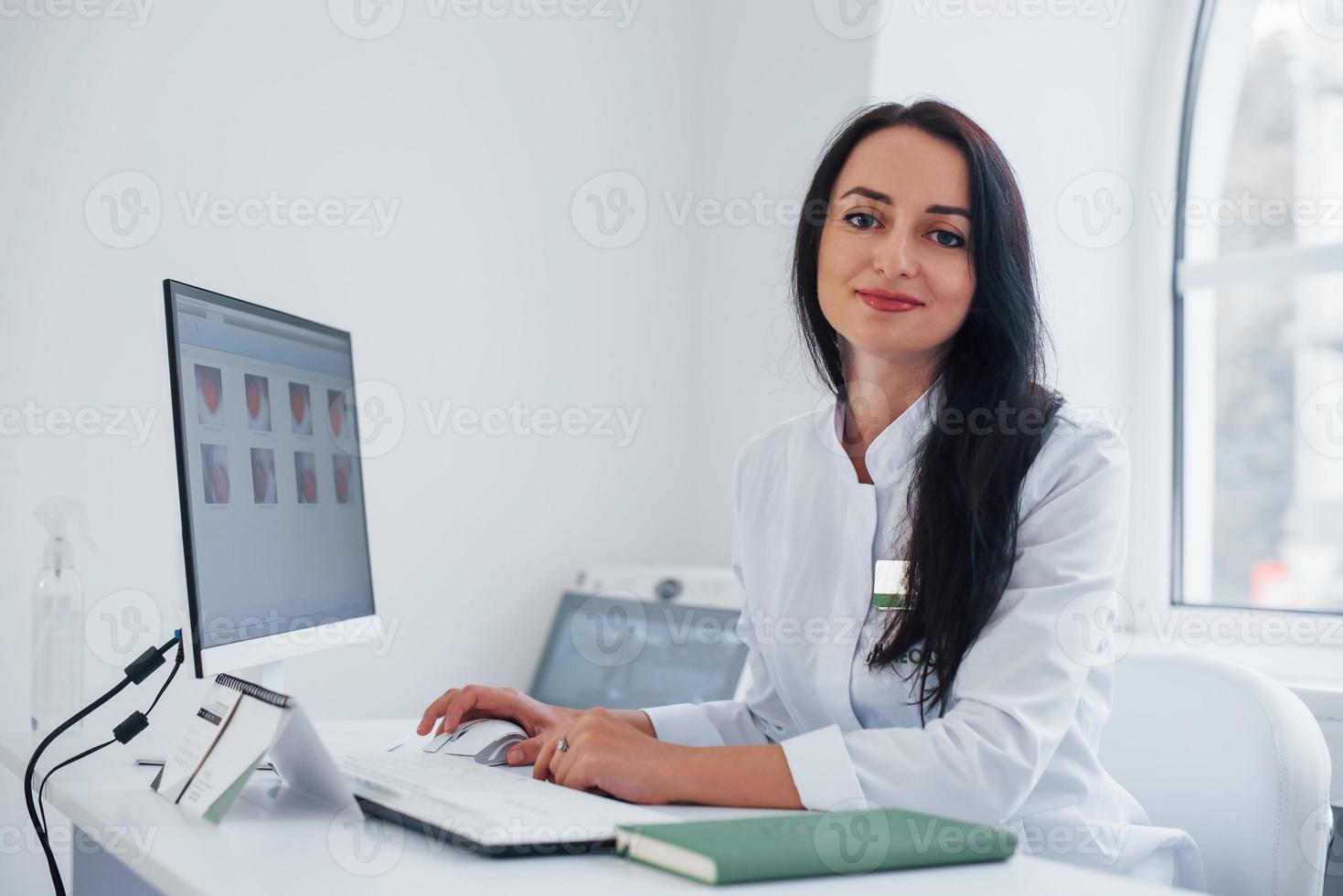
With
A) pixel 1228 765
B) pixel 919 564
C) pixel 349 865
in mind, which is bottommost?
pixel 1228 765

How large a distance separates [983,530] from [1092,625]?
14 centimetres

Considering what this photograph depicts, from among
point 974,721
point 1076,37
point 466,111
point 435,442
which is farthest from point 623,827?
point 1076,37

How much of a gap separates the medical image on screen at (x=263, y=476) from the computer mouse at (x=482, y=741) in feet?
1.04

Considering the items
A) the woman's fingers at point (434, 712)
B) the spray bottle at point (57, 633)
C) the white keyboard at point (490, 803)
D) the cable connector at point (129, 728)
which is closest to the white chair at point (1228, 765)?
the white keyboard at point (490, 803)

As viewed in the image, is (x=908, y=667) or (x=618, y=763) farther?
(x=908, y=667)

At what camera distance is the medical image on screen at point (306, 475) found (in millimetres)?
1279

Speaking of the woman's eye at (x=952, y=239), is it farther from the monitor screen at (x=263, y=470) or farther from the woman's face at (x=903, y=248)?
the monitor screen at (x=263, y=470)

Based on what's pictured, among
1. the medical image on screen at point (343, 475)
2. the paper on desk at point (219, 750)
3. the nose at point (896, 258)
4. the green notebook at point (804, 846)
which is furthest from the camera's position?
the medical image on screen at point (343, 475)

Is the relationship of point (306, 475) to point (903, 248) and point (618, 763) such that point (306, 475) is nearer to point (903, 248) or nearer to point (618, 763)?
point (618, 763)

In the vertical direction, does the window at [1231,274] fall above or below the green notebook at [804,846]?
above

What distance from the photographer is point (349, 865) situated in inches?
30.8

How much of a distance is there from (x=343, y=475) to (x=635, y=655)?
115 cm

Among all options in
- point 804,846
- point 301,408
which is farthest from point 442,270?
point 804,846

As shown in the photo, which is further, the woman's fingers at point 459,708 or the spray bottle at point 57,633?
the spray bottle at point 57,633
